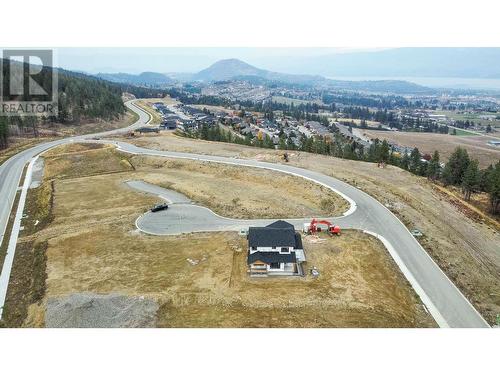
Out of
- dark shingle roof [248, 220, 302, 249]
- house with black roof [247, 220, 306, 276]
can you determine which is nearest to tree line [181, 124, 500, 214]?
dark shingle roof [248, 220, 302, 249]

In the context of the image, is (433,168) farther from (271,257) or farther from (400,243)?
(271,257)

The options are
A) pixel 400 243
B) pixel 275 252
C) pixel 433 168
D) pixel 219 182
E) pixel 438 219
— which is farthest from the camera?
pixel 433 168

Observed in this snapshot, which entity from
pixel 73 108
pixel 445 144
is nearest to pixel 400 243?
pixel 73 108

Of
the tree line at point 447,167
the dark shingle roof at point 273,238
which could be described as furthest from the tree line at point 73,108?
the dark shingle roof at point 273,238

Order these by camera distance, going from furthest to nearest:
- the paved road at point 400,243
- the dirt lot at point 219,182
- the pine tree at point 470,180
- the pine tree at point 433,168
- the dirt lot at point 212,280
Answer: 1. the pine tree at point 433,168
2. the pine tree at point 470,180
3. the dirt lot at point 219,182
4. the paved road at point 400,243
5. the dirt lot at point 212,280

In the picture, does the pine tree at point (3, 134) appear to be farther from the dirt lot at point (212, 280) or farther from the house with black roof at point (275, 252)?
the house with black roof at point (275, 252)

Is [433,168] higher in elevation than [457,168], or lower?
lower
